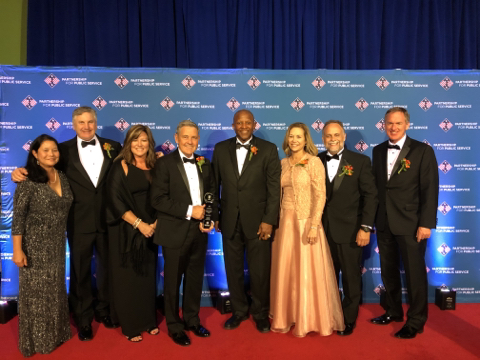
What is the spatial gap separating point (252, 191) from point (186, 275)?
3.35ft

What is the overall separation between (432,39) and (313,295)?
433 centimetres

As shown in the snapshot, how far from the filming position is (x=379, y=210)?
3559 millimetres

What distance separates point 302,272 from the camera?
328cm

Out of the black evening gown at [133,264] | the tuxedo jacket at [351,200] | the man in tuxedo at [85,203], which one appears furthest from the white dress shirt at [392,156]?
the man in tuxedo at [85,203]

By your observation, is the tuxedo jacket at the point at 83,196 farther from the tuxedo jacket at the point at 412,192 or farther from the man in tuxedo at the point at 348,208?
the tuxedo jacket at the point at 412,192

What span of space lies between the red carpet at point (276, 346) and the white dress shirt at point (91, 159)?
1.51m

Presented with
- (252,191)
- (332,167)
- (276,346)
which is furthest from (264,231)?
(276,346)

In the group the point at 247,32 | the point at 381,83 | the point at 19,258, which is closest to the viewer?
the point at 19,258

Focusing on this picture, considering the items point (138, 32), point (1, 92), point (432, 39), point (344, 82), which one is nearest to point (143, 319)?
point (1, 92)

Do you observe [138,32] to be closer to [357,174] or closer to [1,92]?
[1,92]

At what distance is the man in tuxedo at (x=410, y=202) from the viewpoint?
11.0ft

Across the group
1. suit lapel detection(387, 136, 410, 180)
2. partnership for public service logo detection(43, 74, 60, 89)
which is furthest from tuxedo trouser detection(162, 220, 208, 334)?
partnership for public service logo detection(43, 74, 60, 89)

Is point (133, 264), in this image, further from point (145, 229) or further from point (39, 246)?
point (39, 246)

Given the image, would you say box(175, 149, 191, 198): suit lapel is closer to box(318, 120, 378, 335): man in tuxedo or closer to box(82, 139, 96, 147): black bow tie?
box(82, 139, 96, 147): black bow tie
